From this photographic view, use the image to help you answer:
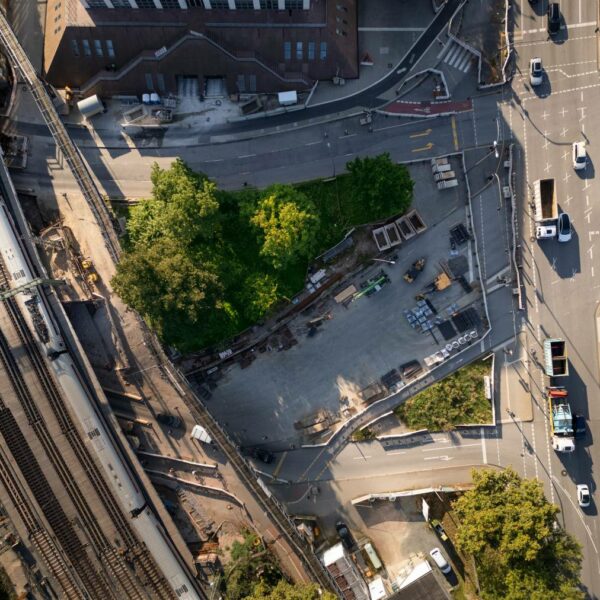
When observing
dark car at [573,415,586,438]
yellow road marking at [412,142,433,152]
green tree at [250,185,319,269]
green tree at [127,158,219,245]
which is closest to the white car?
yellow road marking at [412,142,433,152]

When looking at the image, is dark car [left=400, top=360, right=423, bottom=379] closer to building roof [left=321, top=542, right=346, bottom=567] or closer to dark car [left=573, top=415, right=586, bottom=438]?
dark car [left=573, top=415, right=586, bottom=438]

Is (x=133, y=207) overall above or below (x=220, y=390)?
above

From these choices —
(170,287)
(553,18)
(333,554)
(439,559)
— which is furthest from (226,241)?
(553,18)

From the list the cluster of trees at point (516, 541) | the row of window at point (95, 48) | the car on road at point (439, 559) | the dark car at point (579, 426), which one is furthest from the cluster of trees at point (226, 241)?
the car on road at point (439, 559)

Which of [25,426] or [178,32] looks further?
[178,32]

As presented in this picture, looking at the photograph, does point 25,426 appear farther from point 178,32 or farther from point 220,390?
point 178,32

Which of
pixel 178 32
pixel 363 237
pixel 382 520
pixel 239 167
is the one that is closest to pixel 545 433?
pixel 382 520
